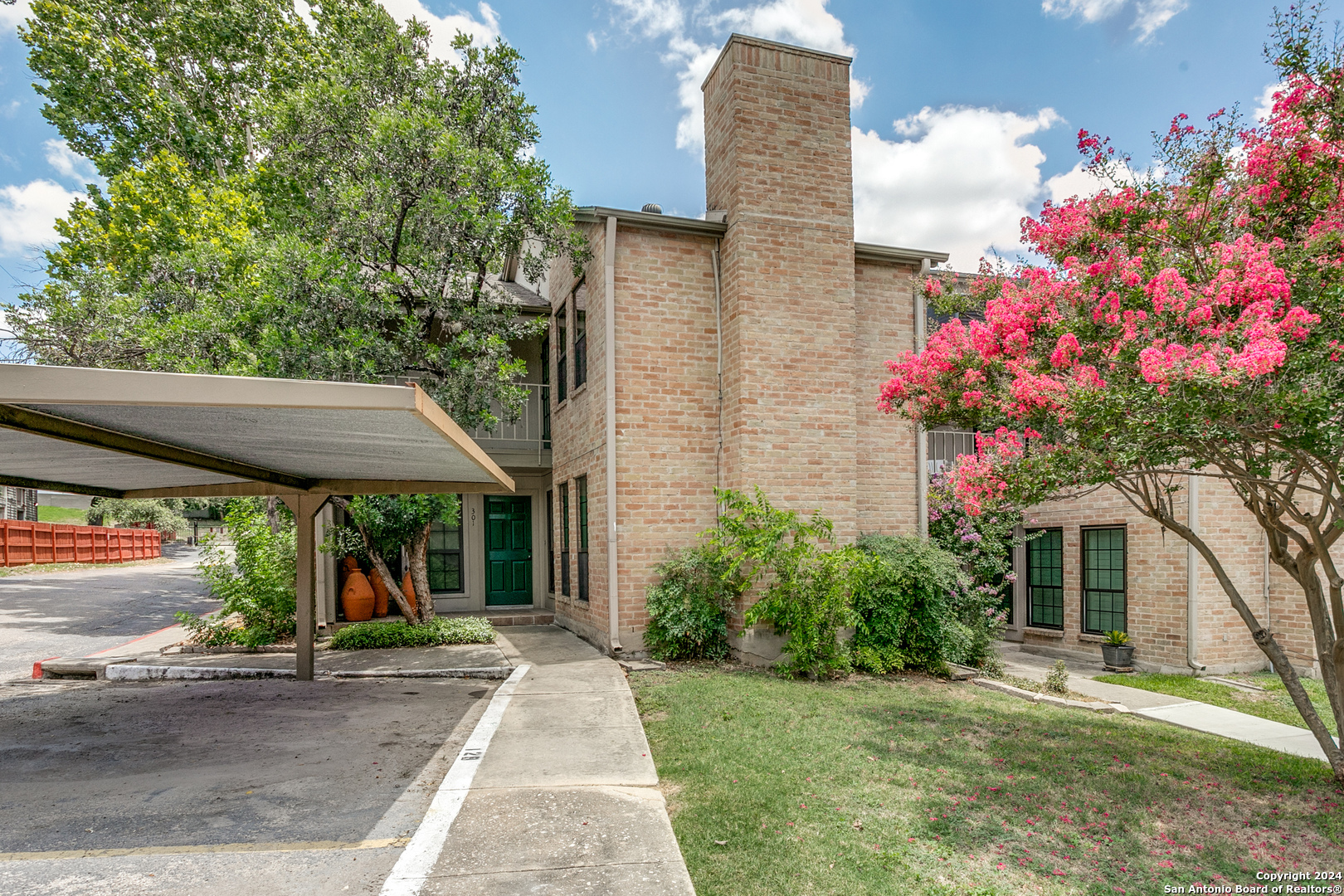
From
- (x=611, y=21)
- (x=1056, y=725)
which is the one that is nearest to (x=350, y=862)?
(x=1056, y=725)

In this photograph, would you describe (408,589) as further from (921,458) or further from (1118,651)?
(1118,651)

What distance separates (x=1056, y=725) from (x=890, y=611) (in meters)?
2.50

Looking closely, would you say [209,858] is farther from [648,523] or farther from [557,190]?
[557,190]

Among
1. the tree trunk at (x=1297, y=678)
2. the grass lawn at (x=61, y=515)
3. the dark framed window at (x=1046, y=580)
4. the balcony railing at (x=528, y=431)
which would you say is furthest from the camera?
the grass lawn at (x=61, y=515)

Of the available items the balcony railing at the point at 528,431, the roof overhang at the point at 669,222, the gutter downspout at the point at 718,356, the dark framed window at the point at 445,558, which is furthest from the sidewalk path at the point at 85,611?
the roof overhang at the point at 669,222

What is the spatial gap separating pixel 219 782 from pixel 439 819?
2.02 m

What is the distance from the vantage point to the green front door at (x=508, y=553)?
1439cm

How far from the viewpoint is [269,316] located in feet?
Answer: 32.0

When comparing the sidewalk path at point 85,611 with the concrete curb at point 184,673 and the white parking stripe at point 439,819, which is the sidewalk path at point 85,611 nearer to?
the concrete curb at point 184,673

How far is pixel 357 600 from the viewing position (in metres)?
12.4

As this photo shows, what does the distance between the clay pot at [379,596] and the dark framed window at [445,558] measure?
114 cm

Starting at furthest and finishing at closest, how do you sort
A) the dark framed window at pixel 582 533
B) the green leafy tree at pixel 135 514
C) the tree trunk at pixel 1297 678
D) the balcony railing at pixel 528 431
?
1. the green leafy tree at pixel 135 514
2. the balcony railing at pixel 528 431
3. the dark framed window at pixel 582 533
4. the tree trunk at pixel 1297 678

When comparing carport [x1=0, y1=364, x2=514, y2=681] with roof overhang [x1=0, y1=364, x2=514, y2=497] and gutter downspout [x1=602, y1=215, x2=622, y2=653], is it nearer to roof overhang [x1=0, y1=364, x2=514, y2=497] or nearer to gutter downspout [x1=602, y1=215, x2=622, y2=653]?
roof overhang [x1=0, y1=364, x2=514, y2=497]

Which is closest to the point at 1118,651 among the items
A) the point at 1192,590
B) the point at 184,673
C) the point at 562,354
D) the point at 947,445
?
the point at 1192,590
